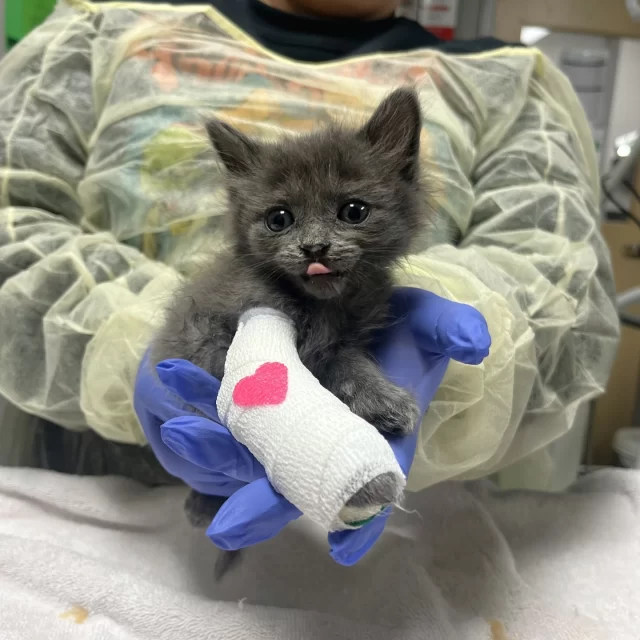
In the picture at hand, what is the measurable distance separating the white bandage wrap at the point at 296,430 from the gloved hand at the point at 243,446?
0.02 m

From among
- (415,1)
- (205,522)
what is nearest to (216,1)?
(415,1)

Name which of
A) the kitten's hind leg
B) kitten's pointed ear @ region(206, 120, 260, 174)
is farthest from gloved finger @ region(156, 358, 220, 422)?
kitten's pointed ear @ region(206, 120, 260, 174)

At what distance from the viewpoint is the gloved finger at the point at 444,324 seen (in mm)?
519

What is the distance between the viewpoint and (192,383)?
0.54 m

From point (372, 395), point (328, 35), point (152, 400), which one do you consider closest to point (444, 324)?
point (372, 395)

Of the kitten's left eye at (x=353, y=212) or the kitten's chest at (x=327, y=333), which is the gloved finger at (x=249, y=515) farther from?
the kitten's left eye at (x=353, y=212)

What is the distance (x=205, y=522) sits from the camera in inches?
29.5

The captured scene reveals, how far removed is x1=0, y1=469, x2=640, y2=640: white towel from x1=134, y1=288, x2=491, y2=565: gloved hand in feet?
0.50

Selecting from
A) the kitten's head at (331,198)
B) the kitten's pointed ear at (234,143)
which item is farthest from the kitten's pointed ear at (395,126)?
the kitten's pointed ear at (234,143)

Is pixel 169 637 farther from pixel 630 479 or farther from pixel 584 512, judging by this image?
pixel 630 479

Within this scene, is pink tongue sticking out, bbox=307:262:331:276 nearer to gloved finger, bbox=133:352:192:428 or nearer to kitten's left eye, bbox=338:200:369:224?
kitten's left eye, bbox=338:200:369:224

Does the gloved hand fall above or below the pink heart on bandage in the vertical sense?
below

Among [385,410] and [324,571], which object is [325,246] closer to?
[385,410]

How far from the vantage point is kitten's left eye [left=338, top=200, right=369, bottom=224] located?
54cm
